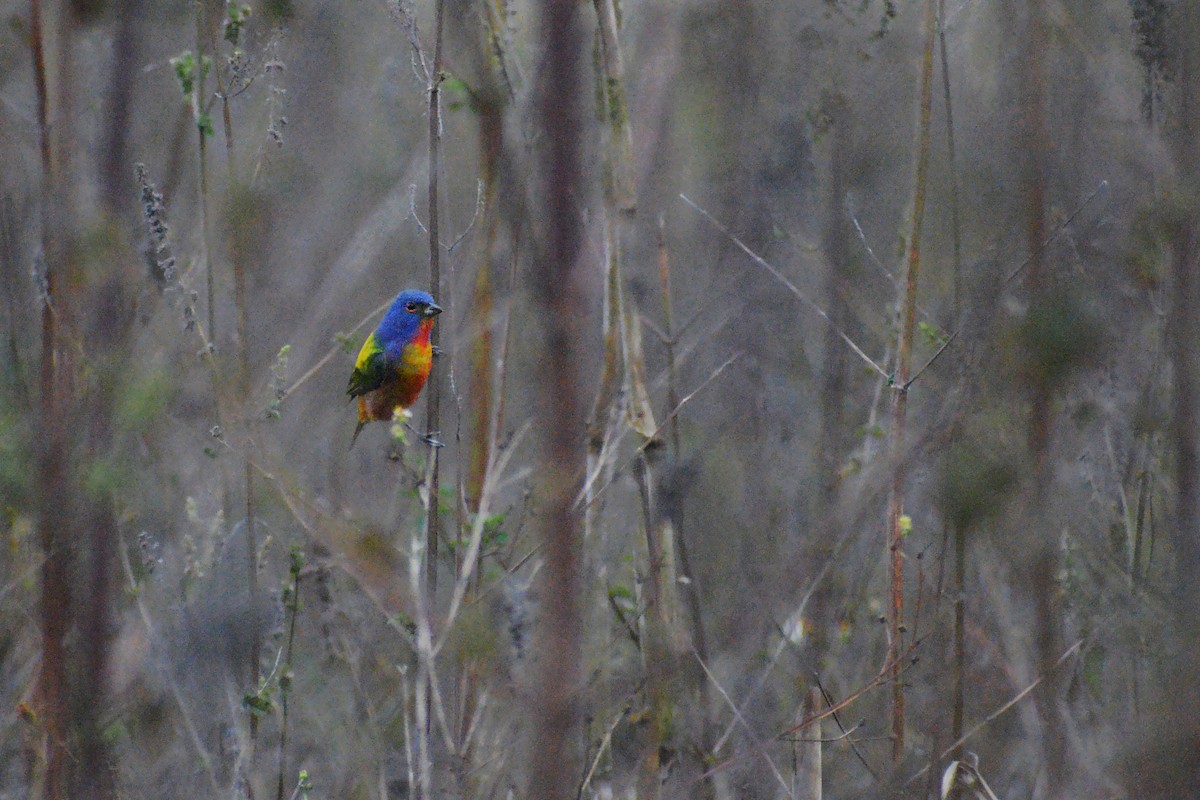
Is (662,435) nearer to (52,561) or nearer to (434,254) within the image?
(434,254)

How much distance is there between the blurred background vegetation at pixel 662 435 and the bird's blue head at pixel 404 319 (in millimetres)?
248

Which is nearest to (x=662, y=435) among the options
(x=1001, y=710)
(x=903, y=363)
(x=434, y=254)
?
(x=903, y=363)

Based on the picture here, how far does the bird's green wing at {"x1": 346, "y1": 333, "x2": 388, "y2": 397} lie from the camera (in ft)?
14.7

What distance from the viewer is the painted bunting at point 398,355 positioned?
4.35 m

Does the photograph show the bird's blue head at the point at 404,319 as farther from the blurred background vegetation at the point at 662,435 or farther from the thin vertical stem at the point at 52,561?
the thin vertical stem at the point at 52,561

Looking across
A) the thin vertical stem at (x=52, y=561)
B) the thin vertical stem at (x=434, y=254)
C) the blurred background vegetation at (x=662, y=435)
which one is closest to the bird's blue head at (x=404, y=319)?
the blurred background vegetation at (x=662, y=435)

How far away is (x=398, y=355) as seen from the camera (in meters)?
4.42

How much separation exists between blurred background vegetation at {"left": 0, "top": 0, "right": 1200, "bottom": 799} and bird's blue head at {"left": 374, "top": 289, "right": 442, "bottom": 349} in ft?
0.81

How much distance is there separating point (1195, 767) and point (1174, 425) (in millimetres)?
901

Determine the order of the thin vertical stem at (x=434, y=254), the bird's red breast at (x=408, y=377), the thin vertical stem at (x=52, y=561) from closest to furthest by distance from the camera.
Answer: the thin vertical stem at (x=434, y=254) < the thin vertical stem at (x=52, y=561) < the bird's red breast at (x=408, y=377)

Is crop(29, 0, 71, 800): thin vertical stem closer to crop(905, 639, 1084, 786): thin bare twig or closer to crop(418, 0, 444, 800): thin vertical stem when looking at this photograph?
crop(418, 0, 444, 800): thin vertical stem

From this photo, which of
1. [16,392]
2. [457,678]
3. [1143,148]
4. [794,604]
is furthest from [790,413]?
[16,392]

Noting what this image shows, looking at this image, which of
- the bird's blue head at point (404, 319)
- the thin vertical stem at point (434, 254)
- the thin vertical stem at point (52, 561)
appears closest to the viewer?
the thin vertical stem at point (434, 254)

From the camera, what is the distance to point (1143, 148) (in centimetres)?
→ 344
